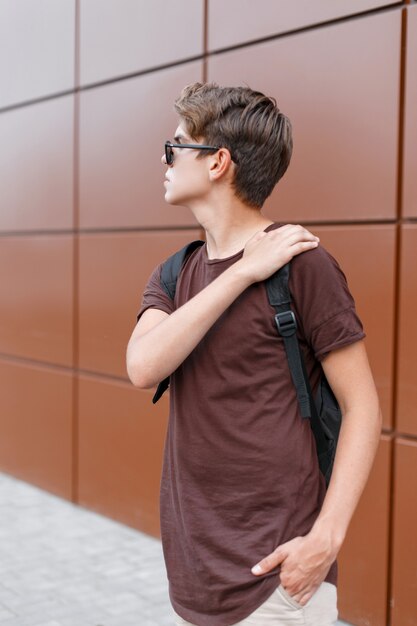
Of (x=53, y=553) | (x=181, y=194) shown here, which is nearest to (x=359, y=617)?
(x=53, y=553)

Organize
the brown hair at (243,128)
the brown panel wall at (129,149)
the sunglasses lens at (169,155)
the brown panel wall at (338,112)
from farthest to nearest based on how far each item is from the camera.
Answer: the brown panel wall at (129,149), the brown panel wall at (338,112), the sunglasses lens at (169,155), the brown hair at (243,128)

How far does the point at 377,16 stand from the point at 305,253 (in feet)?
7.95

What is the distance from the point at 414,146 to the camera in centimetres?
369

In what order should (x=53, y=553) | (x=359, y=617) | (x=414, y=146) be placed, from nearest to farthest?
(x=414, y=146) < (x=359, y=617) < (x=53, y=553)

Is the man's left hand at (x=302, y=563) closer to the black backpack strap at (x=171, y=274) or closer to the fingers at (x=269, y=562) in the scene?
the fingers at (x=269, y=562)

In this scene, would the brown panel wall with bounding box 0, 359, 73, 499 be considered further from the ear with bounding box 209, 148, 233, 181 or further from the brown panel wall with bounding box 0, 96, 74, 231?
the ear with bounding box 209, 148, 233, 181

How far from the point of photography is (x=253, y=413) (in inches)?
71.3

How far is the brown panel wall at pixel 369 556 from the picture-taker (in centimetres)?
384

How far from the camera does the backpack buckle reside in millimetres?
1775

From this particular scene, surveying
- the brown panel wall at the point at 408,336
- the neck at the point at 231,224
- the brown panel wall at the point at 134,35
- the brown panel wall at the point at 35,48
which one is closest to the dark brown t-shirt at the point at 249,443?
the neck at the point at 231,224

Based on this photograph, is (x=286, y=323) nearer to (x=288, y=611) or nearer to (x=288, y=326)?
(x=288, y=326)

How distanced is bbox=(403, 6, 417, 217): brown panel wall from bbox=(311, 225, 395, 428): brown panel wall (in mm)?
162

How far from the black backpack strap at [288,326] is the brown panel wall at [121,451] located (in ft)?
10.8

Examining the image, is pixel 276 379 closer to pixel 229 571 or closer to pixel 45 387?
pixel 229 571
